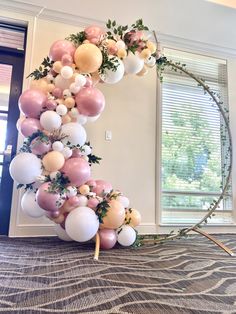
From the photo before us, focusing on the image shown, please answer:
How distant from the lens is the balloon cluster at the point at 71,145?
2023mm

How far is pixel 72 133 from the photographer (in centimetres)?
212

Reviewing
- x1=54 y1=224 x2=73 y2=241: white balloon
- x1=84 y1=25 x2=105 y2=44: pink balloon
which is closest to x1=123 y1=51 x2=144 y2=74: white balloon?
x1=84 y1=25 x2=105 y2=44: pink balloon

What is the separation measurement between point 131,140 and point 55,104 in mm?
1265

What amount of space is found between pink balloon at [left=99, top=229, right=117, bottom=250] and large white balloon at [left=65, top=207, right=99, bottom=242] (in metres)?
0.16

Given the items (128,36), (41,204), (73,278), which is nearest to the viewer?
(73,278)

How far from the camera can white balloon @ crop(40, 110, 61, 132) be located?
2.05 meters

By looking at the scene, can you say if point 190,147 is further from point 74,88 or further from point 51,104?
point 51,104

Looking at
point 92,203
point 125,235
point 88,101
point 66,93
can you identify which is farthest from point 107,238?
point 66,93

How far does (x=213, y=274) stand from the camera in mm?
1704

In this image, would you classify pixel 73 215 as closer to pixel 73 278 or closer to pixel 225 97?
pixel 73 278

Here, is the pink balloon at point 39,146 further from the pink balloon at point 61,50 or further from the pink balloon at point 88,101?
the pink balloon at point 61,50

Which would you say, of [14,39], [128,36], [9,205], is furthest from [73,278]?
[14,39]

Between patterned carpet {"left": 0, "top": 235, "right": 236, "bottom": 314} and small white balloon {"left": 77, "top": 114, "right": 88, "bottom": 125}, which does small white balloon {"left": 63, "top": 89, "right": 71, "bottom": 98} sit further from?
patterned carpet {"left": 0, "top": 235, "right": 236, "bottom": 314}

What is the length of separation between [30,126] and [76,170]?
54cm
